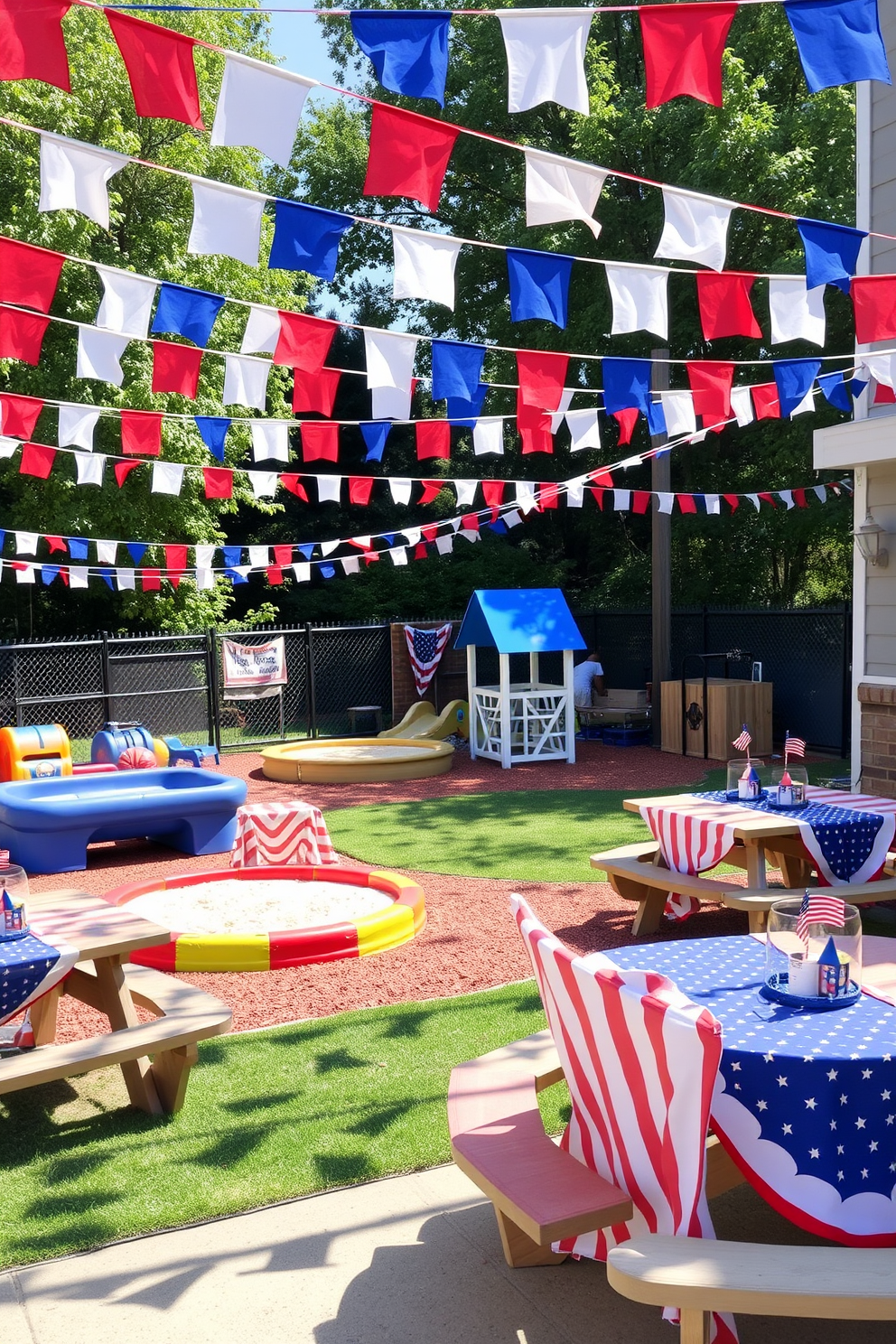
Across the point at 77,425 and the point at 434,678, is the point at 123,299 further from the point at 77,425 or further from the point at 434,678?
the point at 434,678

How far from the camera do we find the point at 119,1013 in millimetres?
4715

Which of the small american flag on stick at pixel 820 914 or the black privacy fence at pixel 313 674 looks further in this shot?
the black privacy fence at pixel 313 674

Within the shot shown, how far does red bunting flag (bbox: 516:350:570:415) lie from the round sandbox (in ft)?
23.6

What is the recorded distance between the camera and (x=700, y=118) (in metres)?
19.9

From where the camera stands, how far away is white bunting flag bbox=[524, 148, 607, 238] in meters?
4.73

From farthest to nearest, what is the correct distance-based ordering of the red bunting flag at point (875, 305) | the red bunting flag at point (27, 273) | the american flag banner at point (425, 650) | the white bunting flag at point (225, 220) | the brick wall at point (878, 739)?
the american flag banner at point (425, 650), the brick wall at point (878, 739), the red bunting flag at point (875, 305), the red bunting flag at point (27, 273), the white bunting flag at point (225, 220)

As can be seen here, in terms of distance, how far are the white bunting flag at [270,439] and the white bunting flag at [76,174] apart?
461 cm

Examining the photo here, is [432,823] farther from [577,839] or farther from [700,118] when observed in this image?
[700,118]

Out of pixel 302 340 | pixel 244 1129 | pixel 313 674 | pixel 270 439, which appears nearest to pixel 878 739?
pixel 302 340

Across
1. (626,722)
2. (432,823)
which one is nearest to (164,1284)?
(432,823)

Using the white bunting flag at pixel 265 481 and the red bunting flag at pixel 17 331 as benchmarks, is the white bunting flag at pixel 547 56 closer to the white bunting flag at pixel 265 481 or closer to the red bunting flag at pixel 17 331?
the red bunting flag at pixel 17 331

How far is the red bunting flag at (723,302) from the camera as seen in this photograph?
19.8 feet

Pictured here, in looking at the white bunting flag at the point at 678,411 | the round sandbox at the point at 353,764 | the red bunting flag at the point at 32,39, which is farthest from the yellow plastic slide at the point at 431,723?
the red bunting flag at the point at 32,39

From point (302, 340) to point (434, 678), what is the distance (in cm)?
1180
